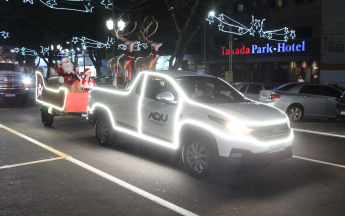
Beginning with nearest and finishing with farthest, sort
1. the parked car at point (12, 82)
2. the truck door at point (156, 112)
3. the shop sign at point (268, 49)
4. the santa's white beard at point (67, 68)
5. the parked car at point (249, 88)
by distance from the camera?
the truck door at point (156, 112) < the santa's white beard at point (67, 68) < the parked car at point (249, 88) < the parked car at point (12, 82) < the shop sign at point (268, 49)

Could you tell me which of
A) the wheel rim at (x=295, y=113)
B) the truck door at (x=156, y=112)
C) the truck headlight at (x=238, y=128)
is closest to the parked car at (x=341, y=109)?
the wheel rim at (x=295, y=113)

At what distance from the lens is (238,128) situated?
5844 millimetres

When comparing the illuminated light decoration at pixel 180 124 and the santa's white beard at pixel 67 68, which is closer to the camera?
the illuminated light decoration at pixel 180 124

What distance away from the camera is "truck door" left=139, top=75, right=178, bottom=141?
22.2 feet

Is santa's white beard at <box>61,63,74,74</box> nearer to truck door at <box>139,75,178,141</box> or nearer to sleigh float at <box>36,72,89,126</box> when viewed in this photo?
sleigh float at <box>36,72,89,126</box>

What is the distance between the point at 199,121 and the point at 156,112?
1189 mm

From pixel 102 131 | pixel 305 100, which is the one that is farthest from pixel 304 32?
pixel 102 131

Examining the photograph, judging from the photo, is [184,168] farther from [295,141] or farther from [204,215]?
[295,141]

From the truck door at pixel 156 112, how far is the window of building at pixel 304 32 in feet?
86.6

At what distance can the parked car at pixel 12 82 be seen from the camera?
19.7 metres

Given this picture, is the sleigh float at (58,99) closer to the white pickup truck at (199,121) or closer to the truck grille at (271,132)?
the white pickup truck at (199,121)

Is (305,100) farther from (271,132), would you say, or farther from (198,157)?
(198,157)

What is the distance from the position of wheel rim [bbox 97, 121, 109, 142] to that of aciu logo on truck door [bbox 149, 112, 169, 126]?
1.87m

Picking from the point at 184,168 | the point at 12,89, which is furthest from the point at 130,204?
the point at 12,89
